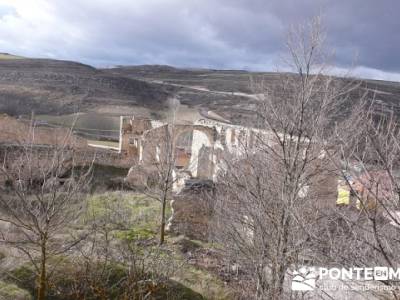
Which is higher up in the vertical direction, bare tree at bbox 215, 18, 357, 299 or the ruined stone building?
bare tree at bbox 215, 18, 357, 299

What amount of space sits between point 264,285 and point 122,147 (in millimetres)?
26768

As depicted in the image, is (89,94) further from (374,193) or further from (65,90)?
(374,193)

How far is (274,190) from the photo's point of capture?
8.27 m

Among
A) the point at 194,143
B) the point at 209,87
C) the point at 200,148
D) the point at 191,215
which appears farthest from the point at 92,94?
the point at 191,215

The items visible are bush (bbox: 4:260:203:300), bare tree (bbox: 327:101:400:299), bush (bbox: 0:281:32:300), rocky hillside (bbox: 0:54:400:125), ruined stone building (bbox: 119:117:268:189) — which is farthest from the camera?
rocky hillside (bbox: 0:54:400:125)

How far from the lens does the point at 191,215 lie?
1755cm

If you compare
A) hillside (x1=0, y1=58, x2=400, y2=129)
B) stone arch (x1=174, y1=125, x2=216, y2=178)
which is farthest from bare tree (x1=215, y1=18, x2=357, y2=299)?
hillside (x1=0, y1=58, x2=400, y2=129)

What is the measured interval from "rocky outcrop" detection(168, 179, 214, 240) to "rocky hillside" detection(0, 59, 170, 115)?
3420 cm

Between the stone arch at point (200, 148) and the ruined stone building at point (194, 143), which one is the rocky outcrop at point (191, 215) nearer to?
the ruined stone building at point (194, 143)

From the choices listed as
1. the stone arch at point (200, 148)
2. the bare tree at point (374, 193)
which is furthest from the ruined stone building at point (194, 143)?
the bare tree at point (374, 193)

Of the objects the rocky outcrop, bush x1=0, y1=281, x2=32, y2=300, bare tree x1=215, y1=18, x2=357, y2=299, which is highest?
bare tree x1=215, y1=18, x2=357, y2=299

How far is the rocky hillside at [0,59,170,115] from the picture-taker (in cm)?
5597

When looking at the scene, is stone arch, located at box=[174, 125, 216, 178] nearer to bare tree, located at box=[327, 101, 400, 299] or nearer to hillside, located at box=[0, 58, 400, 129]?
hillside, located at box=[0, 58, 400, 129]

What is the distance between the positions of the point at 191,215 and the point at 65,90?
50744 millimetres
